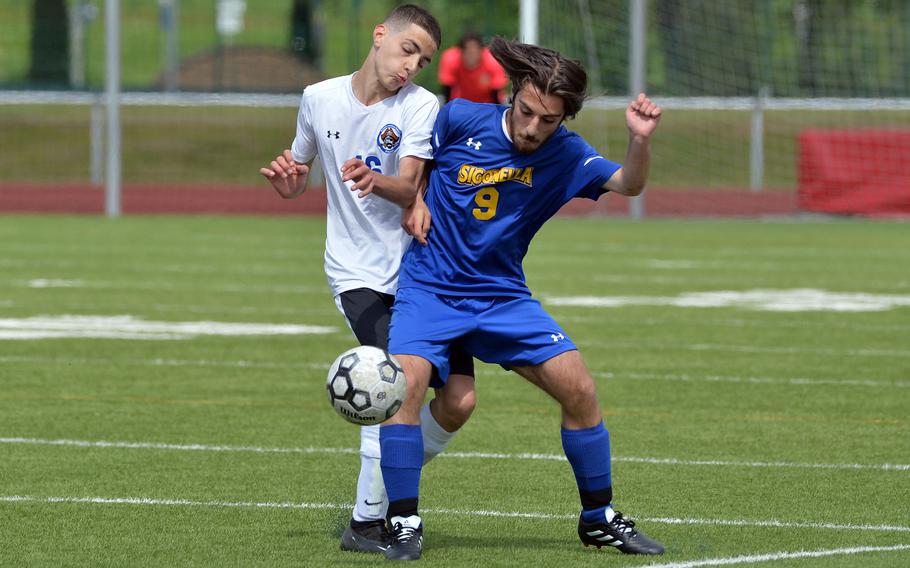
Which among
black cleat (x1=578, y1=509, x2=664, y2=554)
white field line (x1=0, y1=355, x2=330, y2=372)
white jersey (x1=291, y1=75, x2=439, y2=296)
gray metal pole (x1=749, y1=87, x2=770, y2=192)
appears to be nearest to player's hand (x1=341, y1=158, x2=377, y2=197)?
white jersey (x1=291, y1=75, x2=439, y2=296)

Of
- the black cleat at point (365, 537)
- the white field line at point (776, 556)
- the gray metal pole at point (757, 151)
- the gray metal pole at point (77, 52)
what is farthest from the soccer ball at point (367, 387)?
the gray metal pole at point (77, 52)

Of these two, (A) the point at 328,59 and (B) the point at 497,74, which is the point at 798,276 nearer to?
(B) the point at 497,74

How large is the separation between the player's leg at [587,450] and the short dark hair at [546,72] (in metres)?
0.91

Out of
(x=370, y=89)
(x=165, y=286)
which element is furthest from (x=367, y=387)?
(x=165, y=286)

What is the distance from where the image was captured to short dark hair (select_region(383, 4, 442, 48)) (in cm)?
648

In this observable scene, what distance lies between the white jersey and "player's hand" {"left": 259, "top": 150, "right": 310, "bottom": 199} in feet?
0.33

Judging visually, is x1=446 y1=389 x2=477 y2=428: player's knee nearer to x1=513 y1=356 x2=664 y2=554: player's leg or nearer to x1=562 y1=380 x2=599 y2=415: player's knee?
x1=513 y1=356 x2=664 y2=554: player's leg

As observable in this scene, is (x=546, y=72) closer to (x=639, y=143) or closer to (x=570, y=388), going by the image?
(x=639, y=143)

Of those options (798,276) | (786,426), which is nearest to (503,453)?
(786,426)

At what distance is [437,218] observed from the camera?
20.9ft

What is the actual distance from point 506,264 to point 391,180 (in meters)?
0.53

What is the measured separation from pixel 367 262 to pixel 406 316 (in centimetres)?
39

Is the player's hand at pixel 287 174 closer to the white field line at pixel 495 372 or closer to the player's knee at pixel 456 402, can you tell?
the player's knee at pixel 456 402

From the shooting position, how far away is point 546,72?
20.0ft
